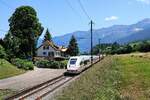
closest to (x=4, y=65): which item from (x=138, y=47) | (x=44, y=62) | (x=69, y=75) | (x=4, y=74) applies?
(x=4, y=74)

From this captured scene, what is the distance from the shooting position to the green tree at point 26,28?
99.2m

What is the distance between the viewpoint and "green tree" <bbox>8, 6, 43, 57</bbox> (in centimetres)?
9919

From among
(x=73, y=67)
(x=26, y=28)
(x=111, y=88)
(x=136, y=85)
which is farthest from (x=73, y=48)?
(x=111, y=88)

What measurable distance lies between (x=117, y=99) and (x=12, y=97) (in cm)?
1310

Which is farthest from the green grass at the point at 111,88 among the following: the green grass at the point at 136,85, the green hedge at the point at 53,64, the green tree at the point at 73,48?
the green tree at the point at 73,48

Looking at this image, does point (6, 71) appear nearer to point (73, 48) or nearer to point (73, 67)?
point (73, 67)

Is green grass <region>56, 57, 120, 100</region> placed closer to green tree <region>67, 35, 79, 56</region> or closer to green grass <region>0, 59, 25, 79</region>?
green grass <region>0, 59, 25, 79</region>

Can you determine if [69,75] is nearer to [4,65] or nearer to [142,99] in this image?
[4,65]

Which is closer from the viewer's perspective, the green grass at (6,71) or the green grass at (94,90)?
the green grass at (94,90)

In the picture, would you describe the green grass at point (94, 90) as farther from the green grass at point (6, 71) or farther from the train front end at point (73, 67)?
the train front end at point (73, 67)

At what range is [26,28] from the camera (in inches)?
3949

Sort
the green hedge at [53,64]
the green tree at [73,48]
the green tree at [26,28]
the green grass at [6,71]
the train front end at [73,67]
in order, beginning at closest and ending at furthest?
the green grass at [6,71]
the train front end at [73,67]
the green hedge at [53,64]
the green tree at [26,28]
the green tree at [73,48]

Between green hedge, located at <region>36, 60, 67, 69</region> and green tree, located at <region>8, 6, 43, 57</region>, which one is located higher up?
green tree, located at <region>8, 6, 43, 57</region>

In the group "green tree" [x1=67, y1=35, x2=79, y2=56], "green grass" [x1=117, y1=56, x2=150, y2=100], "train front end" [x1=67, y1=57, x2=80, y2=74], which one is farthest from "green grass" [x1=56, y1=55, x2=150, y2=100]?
"green tree" [x1=67, y1=35, x2=79, y2=56]
